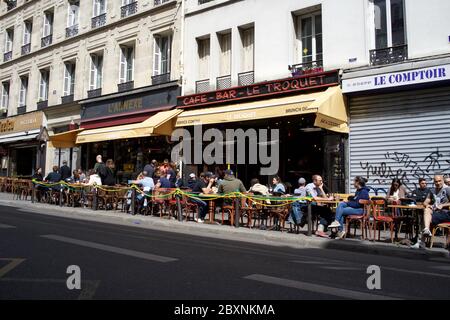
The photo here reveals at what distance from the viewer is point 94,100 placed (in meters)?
18.6

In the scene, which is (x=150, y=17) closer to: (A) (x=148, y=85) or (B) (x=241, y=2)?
(A) (x=148, y=85)

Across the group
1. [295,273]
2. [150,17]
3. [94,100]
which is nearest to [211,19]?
[150,17]

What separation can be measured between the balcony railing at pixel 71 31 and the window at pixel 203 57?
8.03m

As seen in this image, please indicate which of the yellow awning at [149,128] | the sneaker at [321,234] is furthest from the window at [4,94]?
the sneaker at [321,234]

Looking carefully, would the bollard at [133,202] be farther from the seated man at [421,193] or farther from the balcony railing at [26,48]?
the balcony railing at [26,48]

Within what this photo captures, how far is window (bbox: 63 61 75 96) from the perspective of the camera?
2083 centimetres

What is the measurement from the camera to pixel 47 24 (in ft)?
73.9

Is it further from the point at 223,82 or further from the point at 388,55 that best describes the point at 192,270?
the point at 223,82

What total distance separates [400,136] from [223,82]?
6.47 m

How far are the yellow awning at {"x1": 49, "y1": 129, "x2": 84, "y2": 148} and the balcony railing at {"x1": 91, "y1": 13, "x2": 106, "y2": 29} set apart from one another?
17.1 feet

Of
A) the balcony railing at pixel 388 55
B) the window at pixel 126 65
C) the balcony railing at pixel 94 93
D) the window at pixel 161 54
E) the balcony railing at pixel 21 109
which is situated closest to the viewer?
the balcony railing at pixel 388 55

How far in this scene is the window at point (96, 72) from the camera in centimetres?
1944

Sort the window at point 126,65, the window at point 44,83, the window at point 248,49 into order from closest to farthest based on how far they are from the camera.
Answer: the window at point 248,49 < the window at point 126,65 < the window at point 44,83
